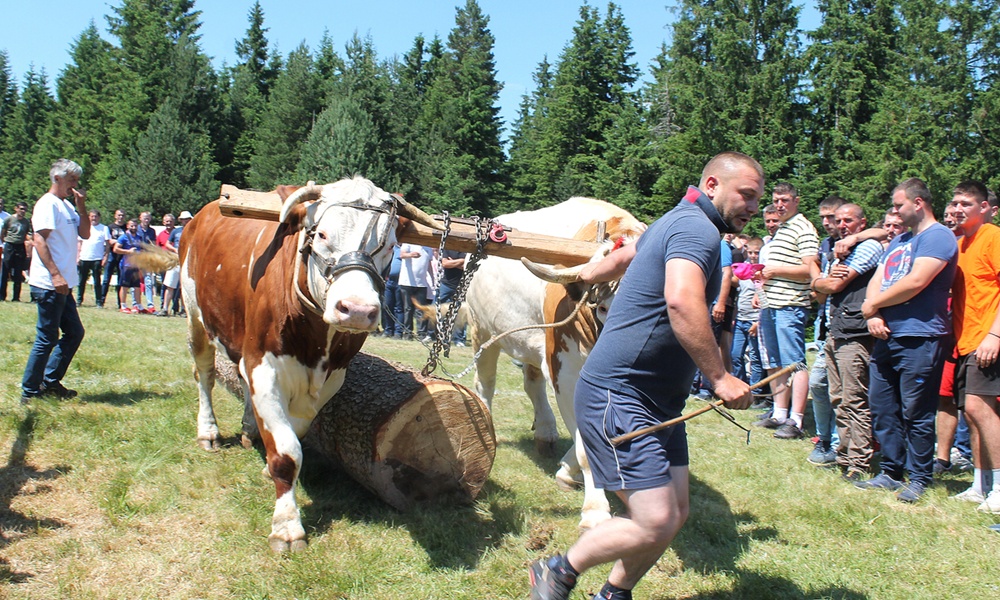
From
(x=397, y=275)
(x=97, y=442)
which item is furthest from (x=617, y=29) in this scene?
(x=97, y=442)

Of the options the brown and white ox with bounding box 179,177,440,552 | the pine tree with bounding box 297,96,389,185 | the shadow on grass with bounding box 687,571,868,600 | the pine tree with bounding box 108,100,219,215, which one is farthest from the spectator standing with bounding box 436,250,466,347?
the pine tree with bounding box 108,100,219,215

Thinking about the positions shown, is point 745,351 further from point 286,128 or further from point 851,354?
point 286,128

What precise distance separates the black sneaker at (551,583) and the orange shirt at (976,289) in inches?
136

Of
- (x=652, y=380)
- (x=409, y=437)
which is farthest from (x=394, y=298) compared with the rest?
(x=652, y=380)

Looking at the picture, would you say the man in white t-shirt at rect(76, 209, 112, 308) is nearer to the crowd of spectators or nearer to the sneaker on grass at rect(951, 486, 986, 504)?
the crowd of spectators

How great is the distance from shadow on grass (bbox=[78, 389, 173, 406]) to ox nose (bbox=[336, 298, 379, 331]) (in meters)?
3.69

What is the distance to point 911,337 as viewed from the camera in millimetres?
4906

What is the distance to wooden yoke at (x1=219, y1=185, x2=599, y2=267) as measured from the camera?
158 inches

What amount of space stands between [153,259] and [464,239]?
384 cm

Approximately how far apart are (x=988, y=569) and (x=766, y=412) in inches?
159

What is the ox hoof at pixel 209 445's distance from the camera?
520 cm

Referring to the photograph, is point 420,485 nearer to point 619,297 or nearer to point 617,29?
point 619,297

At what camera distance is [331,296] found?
336 centimetres

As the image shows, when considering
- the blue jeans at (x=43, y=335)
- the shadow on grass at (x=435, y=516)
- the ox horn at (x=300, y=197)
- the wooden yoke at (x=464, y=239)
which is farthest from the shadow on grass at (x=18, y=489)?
the ox horn at (x=300, y=197)
